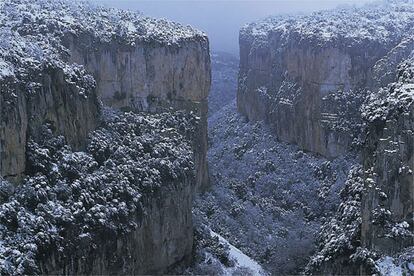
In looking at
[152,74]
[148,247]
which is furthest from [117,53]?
[148,247]

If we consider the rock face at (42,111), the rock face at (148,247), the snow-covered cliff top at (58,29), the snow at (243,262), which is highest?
the snow-covered cliff top at (58,29)

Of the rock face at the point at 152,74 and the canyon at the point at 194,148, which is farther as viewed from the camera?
→ the rock face at the point at 152,74

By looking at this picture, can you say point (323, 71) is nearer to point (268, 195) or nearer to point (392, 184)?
point (268, 195)

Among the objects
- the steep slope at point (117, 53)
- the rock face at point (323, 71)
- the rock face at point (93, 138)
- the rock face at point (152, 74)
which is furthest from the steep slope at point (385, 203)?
the rock face at point (323, 71)

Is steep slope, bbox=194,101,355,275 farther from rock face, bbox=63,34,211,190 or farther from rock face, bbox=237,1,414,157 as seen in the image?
rock face, bbox=63,34,211,190

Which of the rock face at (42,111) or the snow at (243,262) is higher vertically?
the rock face at (42,111)

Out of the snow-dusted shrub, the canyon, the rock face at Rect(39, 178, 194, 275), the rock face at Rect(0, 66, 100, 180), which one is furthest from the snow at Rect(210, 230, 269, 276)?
the rock face at Rect(0, 66, 100, 180)

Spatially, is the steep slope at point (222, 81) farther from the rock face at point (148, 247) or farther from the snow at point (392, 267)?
the snow at point (392, 267)

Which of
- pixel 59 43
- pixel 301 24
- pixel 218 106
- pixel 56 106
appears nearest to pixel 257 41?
pixel 301 24

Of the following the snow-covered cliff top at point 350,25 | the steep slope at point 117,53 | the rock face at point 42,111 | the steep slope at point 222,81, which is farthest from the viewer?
the steep slope at point 222,81
